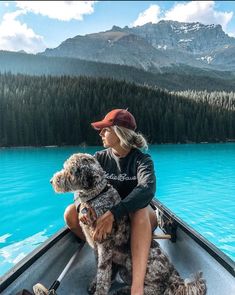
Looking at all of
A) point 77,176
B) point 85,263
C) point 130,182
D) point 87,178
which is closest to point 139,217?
point 130,182

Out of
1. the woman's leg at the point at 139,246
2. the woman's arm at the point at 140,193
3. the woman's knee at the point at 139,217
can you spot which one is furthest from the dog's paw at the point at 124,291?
the woman's arm at the point at 140,193

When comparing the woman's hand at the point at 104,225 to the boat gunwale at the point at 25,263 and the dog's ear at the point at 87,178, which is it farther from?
the boat gunwale at the point at 25,263

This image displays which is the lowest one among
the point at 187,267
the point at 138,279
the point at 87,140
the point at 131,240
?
the point at 87,140

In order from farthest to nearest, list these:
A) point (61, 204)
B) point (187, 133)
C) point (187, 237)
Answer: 1. point (187, 133)
2. point (61, 204)
3. point (187, 237)

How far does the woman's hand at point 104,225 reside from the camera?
13.5 feet

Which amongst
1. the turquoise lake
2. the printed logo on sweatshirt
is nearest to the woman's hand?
the printed logo on sweatshirt

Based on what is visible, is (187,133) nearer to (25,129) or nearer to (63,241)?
(25,129)

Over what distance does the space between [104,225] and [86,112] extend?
99098 mm

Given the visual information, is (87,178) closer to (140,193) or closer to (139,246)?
Result: (140,193)

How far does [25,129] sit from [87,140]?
14.9 m

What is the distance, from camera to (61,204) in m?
21.7

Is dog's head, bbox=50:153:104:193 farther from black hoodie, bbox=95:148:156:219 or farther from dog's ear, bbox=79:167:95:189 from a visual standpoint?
black hoodie, bbox=95:148:156:219

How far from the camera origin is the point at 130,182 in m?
4.80

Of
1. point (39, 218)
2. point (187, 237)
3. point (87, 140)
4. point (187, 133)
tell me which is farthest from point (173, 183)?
point (187, 133)
